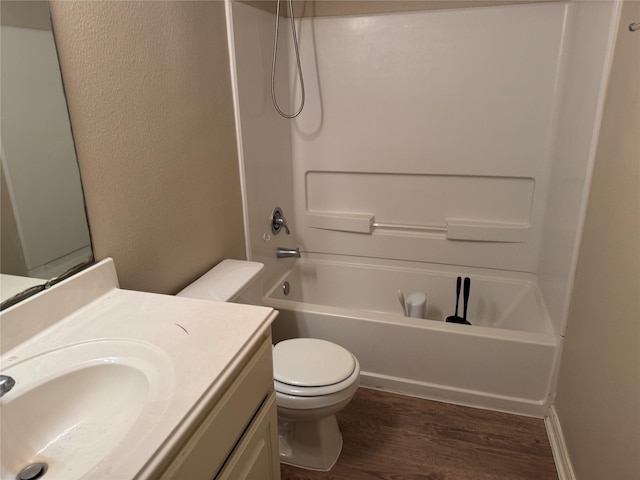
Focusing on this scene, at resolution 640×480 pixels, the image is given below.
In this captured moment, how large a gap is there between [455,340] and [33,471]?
5.16ft

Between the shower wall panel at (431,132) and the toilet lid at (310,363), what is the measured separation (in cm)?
98

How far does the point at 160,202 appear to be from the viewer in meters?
1.42

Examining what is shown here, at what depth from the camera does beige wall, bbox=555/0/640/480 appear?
1143 millimetres

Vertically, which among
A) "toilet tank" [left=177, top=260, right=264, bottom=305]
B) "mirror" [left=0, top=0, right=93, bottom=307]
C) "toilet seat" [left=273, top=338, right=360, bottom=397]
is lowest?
"toilet seat" [left=273, top=338, right=360, bottom=397]

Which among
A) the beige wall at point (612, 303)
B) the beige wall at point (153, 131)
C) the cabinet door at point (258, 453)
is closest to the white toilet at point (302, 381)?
the beige wall at point (153, 131)

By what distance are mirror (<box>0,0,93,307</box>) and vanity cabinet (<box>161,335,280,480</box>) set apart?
558mm

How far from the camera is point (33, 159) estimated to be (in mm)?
1040

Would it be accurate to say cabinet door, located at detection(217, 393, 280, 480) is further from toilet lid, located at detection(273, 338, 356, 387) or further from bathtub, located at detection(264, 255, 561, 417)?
bathtub, located at detection(264, 255, 561, 417)

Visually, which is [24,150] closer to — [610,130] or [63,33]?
[63,33]

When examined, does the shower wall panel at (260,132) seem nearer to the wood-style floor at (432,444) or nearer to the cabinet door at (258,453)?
the wood-style floor at (432,444)

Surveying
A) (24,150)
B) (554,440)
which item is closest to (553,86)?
(554,440)

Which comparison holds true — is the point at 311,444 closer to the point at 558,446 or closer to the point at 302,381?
the point at 302,381

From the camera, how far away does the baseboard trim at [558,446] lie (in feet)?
5.19

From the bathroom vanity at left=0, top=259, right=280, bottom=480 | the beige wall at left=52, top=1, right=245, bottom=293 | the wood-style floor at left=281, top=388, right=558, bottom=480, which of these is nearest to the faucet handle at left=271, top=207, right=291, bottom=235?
the beige wall at left=52, top=1, right=245, bottom=293
